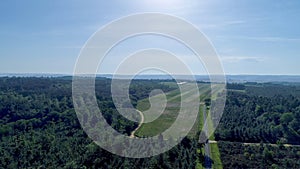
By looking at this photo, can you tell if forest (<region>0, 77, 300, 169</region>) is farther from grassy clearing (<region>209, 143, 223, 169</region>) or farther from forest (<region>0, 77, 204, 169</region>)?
grassy clearing (<region>209, 143, 223, 169</region>)

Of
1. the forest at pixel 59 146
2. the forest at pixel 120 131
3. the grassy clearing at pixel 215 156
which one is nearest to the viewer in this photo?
the forest at pixel 59 146

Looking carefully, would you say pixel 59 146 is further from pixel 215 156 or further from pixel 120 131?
pixel 215 156

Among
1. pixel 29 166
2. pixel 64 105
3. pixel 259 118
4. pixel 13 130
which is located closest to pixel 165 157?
pixel 29 166

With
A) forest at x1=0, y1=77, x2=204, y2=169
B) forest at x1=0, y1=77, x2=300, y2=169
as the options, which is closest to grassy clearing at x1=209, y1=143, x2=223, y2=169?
forest at x1=0, y1=77, x2=300, y2=169

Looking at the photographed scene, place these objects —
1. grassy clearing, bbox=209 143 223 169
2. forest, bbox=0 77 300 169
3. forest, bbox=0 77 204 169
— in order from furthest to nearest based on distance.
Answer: grassy clearing, bbox=209 143 223 169, forest, bbox=0 77 300 169, forest, bbox=0 77 204 169

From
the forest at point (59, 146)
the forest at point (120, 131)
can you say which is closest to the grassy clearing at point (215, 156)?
the forest at point (120, 131)

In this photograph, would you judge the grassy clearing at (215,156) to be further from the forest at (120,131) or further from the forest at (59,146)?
the forest at (59,146)

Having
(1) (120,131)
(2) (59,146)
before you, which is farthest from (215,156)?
(2) (59,146)

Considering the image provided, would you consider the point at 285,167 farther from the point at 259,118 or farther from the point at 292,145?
the point at 259,118

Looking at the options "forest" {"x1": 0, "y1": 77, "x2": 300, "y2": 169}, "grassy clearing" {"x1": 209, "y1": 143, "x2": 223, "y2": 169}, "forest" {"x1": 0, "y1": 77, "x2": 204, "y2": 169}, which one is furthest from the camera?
"grassy clearing" {"x1": 209, "y1": 143, "x2": 223, "y2": 169}
